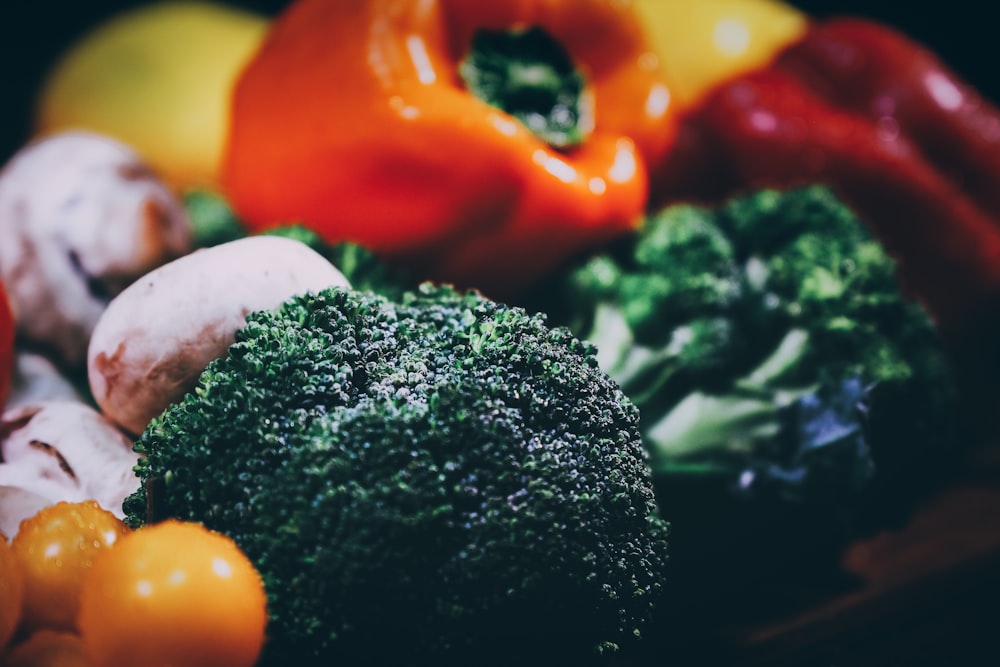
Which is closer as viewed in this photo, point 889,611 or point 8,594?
point 8,594

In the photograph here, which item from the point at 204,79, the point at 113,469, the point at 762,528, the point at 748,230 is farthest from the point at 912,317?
the point at 204,79

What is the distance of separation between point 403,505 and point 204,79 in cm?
133

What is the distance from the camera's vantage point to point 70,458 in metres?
0.77

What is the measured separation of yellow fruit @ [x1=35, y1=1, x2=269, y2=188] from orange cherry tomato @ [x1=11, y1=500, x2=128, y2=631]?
1084 mm

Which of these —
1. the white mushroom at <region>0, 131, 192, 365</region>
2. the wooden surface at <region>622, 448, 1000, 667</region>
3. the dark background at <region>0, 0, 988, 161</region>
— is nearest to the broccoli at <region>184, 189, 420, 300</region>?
the white mushroom at <region>0, 131, 192, 365</region>

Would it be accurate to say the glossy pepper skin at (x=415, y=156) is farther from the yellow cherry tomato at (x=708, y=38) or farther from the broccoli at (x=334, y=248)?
the yellow cherry tomato at (x=708, y=38)

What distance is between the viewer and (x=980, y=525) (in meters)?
1.06

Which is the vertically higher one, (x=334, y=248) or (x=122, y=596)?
(x=334, y=248)

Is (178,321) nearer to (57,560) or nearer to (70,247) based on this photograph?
(57,560)

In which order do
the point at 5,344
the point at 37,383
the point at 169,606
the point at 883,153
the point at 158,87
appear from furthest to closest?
the point at 158,87 < the point at 883,153 < the point at 37,383 < the point at 5,344 < the point at 169,606

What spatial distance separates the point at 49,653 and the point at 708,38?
156 cm

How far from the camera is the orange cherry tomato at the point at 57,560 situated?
59cm

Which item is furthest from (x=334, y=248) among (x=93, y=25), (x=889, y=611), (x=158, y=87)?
(x=93, y=25)

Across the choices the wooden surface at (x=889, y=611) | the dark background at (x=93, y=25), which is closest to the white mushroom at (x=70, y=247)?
the wooden surface at (x=889, y=611)
